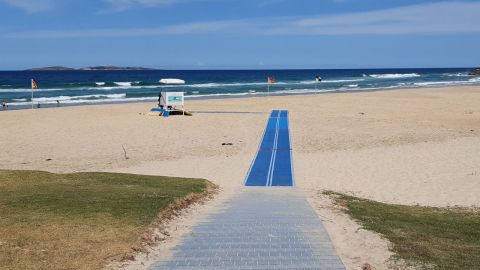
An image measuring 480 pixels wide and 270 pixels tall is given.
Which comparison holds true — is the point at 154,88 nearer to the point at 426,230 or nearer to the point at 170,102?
the point at 170,102

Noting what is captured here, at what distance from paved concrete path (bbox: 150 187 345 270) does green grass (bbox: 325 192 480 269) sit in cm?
89

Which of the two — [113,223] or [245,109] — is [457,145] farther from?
[245,109]

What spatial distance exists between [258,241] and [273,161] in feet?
29.5

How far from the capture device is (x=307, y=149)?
63.1 ft

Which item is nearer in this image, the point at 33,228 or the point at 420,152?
the point at 33,228

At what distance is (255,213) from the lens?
9.56m

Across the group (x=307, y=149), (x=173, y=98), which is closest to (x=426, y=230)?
(x=307, y=149)

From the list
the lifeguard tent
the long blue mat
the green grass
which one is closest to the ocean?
the lifeguard tent

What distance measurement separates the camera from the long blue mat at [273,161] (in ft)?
44.8

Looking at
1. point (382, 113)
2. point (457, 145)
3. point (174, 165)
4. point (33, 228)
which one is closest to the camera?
point (33, 228)

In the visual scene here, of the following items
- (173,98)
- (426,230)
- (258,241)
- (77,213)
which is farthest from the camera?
(173,98)

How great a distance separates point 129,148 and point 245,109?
1726cm

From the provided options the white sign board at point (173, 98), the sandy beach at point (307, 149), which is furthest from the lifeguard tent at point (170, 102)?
the sandy beach at point (307, 149)

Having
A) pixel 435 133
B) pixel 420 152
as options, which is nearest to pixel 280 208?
pixel 420 152
